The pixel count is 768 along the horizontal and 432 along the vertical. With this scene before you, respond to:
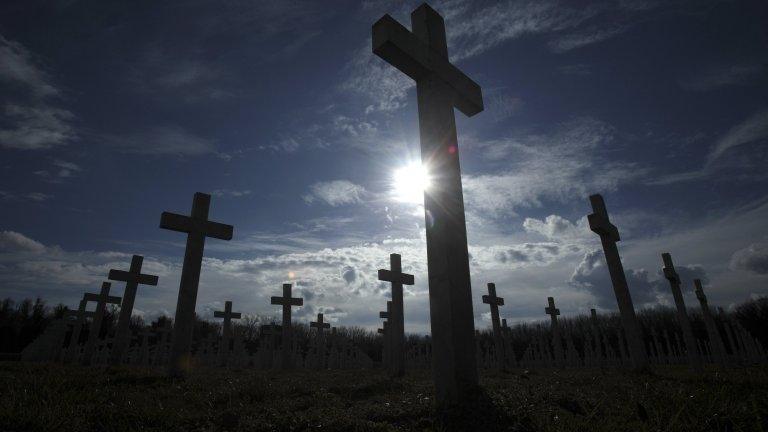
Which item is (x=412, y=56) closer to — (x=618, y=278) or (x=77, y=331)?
(x=618, y=278)

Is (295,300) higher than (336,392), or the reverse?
(295,300)

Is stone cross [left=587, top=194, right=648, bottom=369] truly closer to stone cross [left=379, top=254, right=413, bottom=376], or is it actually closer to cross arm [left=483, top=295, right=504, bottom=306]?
stone cross [left=379, top=254, right=413, bottom=376]

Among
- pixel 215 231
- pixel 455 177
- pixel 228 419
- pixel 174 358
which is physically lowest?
pixel 228 419

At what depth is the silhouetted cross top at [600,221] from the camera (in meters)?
10.9

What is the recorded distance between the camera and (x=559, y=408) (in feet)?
13.4

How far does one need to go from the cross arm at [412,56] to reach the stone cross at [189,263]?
7.24 meters

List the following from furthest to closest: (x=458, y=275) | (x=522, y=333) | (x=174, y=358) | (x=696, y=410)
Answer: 1. (x=522, y=333)
2. (x=174, y=358)
3. (x=458, y=275)
4. (x=696, y=410)

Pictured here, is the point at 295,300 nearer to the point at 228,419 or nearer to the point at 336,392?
the point at 336,392

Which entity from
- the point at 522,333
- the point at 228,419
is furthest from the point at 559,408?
the point at 522,333

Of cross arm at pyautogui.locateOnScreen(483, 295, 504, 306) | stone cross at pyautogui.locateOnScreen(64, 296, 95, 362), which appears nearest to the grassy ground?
cross arm at pyautogui.locateOnScreen(483, 295, 504, 306)

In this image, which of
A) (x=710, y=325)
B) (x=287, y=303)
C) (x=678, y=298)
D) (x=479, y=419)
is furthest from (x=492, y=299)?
(x=479, y=419)

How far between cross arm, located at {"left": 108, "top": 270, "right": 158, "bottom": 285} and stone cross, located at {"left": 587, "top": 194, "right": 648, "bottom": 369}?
575 inches

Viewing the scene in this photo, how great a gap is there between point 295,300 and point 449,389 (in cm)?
1614

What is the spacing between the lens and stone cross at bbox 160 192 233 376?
30.3ft
